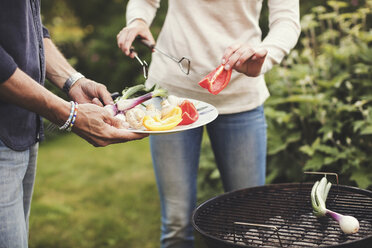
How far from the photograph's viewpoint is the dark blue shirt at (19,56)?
147 cm

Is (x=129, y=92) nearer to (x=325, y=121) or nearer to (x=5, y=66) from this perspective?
(x=5, y=66)

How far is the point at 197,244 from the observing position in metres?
3.57

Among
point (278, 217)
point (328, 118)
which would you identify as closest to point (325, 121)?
point (328, 118)

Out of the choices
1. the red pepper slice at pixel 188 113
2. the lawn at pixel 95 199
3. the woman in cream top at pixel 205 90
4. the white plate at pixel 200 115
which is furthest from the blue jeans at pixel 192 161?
the lawn at pixel 95 199

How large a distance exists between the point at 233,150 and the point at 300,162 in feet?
4.73

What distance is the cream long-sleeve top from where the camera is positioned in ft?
7.08

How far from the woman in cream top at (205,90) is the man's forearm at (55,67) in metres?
0.34

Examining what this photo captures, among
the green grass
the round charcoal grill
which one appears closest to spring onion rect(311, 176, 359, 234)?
the round charcoal grill

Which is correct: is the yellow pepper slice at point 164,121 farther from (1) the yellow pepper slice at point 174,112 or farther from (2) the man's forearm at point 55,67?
(2) the man's forearm at point 55,67

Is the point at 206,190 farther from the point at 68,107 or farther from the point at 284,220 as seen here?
the point at 68,107

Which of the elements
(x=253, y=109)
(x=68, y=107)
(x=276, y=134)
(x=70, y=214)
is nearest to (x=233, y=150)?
(x=253, y=109)

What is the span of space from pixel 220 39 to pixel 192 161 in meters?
0.65

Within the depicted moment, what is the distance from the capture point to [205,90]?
2.22m

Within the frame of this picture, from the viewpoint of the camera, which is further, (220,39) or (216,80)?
(220,39)
